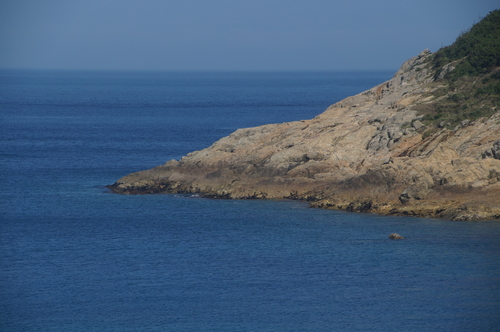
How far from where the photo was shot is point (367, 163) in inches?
2414

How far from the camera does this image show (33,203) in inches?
2479

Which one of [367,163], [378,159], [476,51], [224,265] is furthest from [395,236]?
[476,51]

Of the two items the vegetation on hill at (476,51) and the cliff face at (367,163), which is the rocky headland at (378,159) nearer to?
the cliff face at (367,163)

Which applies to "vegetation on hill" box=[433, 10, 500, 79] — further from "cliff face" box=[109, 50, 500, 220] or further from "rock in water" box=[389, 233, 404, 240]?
"rock in water" box=[389, 233, 404, 240]

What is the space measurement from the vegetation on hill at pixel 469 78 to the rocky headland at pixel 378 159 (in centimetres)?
18

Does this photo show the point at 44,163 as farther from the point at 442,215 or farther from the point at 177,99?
the point at 177,99

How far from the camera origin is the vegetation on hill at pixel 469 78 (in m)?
63.3

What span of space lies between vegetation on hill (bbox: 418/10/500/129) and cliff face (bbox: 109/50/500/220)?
0.87 meters

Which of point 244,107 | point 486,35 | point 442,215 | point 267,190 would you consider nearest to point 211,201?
point 267,190

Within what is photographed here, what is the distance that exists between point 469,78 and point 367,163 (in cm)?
1653

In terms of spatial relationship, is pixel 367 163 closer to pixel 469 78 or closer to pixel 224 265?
pixel 469 78

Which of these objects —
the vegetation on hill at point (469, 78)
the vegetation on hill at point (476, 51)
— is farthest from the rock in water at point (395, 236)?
the vegetation on hill at point (476, 51)

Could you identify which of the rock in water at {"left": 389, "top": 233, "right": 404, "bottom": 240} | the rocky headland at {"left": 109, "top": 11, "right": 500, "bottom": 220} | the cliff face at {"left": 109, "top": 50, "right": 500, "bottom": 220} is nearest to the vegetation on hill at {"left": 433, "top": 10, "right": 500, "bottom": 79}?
the rocky headland at {"left": 109, "top": 11, "right": 500, "bottom": 220}

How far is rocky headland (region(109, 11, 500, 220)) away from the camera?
2121 inches
